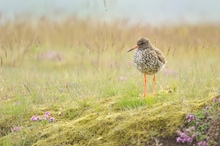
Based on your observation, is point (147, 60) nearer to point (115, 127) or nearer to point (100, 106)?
point (100, 106)

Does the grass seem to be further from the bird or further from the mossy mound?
the bird

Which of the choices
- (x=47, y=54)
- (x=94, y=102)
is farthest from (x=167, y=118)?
(x=47, y=54)

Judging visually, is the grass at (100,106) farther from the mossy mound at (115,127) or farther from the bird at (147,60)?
the bird at (147,60)

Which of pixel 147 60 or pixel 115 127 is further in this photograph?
pixel 147 60

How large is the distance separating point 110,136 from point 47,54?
787cm

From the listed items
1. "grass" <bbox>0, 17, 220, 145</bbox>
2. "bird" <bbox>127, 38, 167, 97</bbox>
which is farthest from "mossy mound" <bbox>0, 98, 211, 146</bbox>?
"bird" <bbox>127, 38, 167, 97</bbox>

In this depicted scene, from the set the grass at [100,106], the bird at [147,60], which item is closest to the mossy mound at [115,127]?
the grass at [100,106]

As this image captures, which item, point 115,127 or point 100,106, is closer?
point 115,127

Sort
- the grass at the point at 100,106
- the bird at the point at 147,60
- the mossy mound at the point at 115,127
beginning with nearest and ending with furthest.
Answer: the mossy mound at the point at 115,127 → the grass at the point at 100,106 → the bird at the point at 147,60

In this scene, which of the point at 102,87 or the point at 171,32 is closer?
the point at 102,87

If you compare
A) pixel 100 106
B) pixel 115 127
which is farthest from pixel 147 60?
pixel 115 127

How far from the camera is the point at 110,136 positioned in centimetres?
590

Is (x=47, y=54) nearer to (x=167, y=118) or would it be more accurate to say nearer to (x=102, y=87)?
(x=102, y=87)

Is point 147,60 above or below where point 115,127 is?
above
